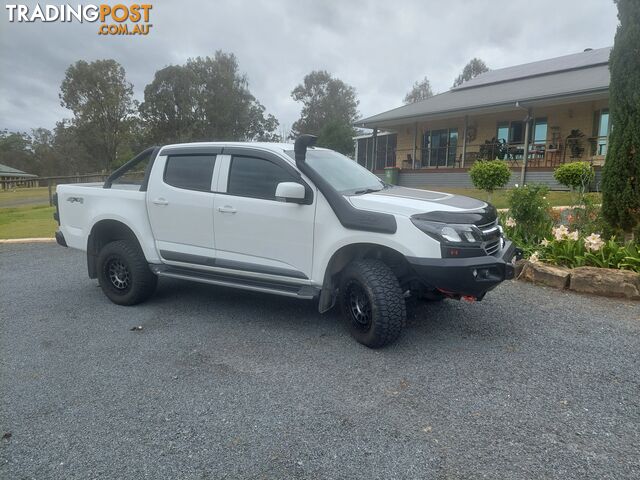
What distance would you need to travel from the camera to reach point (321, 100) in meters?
51.8

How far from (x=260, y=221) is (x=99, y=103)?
1862 inches

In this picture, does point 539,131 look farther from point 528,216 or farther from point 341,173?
point 341,173

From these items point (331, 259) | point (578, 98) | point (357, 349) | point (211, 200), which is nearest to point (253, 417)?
point (357, 349)

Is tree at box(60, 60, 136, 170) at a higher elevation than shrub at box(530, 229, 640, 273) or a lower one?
higher

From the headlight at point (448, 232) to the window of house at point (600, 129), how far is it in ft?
50.6

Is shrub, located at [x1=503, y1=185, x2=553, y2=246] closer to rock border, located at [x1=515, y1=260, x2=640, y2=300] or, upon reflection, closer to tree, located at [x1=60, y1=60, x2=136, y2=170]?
rock border, located at [x1=515, y1=260, x2=640, y2=300]

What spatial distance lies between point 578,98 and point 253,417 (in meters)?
16.1

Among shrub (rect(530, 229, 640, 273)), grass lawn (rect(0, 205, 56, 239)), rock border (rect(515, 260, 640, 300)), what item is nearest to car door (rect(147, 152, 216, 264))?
rock border (rect(515, 260, 640, 300))

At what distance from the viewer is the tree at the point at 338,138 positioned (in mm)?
28094

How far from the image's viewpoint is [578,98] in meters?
14.6

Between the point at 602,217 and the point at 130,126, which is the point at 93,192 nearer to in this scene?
the point at 602,217

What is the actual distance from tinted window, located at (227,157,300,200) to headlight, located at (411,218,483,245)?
1228mm

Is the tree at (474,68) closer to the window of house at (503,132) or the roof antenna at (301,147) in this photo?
the window of house at (503,132)

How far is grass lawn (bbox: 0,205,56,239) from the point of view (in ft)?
34.5
